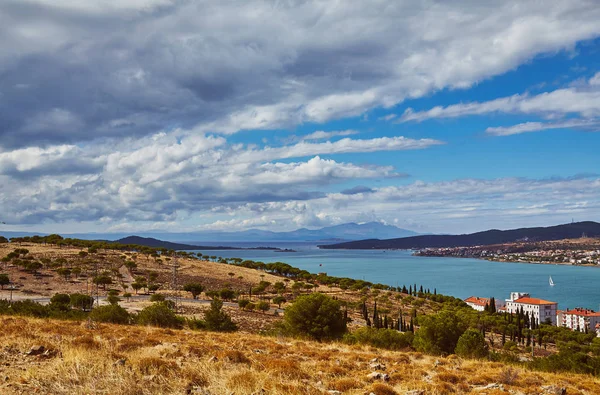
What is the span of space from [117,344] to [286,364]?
15.8 ft

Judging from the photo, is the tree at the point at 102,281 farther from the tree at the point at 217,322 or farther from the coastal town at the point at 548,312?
the coastal town at the point at 548,312

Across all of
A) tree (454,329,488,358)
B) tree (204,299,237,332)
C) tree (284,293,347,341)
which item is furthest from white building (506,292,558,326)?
tree (284,293,347,341)

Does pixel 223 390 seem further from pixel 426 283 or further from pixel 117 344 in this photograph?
pixel 426 283

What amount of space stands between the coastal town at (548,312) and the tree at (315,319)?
73168mm

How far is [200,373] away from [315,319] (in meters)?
16.4

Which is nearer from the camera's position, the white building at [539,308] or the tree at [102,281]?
the tree at [102,281]

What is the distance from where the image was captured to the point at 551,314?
10562 centimetres

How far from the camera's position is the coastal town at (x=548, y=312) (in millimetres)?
90062

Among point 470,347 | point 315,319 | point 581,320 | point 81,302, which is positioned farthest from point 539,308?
point 81,302

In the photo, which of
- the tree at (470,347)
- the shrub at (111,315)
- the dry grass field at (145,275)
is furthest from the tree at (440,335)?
the shrub at (111,315)

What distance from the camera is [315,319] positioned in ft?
78.0

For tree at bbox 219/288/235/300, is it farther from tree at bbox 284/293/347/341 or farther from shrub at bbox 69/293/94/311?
tree at bbox 284/293/347/341

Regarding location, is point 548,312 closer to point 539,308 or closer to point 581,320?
point 539,308

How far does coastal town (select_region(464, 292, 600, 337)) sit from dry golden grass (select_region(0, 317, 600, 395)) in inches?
3310
